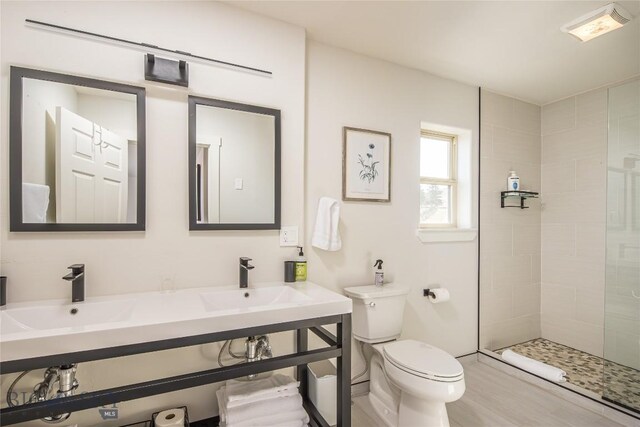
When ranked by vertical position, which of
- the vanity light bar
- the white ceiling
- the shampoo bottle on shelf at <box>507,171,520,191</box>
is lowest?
the shampoo bottle on shelf at <box>507,171,520,191</box>

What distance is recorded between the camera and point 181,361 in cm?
167

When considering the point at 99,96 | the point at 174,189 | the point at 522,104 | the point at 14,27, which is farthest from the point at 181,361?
the point at 522,104

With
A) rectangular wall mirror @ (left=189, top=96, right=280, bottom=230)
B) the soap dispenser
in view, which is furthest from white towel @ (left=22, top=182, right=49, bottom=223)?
the soap dispenser

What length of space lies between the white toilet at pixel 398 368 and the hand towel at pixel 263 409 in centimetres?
57

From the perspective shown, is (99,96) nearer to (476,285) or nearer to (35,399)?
(35,399)

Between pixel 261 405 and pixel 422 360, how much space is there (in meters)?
0.87

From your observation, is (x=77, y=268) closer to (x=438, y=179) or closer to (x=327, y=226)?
(x=327, y=226)

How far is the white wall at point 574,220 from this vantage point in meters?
2.82

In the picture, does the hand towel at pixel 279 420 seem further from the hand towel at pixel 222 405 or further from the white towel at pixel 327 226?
the white towel at pixel 327 226

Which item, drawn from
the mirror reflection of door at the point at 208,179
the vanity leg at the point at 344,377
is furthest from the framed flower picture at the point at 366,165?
the vanity leg at the point at 344,377

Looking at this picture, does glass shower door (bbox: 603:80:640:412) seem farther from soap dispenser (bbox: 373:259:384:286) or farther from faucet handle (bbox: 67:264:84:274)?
faucet handle (bbox: 67:264:84:274)

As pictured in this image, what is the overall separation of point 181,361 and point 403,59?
2451 mm

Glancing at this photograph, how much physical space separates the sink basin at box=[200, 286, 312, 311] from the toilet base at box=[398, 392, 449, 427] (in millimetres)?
841

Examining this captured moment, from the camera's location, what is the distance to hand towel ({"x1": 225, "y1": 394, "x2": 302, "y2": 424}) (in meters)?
1.47
